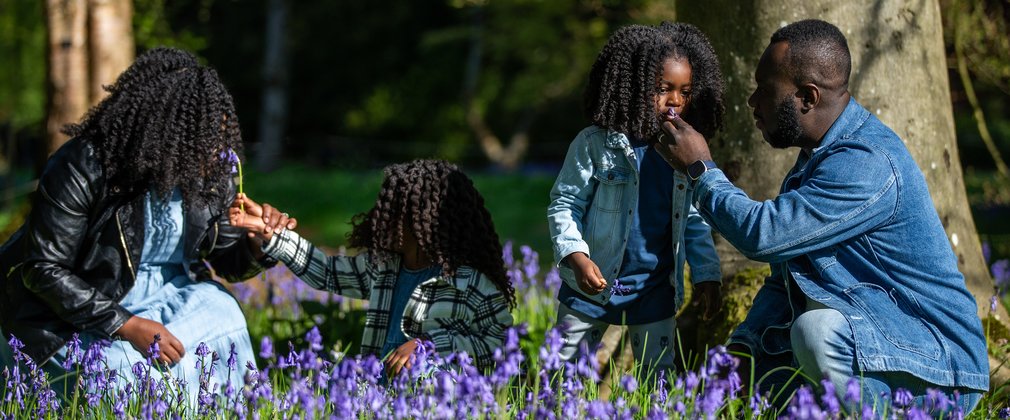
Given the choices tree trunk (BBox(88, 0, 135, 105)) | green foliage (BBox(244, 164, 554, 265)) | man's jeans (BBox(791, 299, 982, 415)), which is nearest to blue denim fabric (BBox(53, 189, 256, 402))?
man's jeans (BBox(791, 299, 982, 415))

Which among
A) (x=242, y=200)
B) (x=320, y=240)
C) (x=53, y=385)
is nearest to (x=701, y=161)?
(x=242, y=200)

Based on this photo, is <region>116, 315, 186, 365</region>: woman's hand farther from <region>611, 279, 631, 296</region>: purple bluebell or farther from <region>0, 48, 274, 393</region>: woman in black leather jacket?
<region>611, 279, 631, 296</region>: purple bluebell

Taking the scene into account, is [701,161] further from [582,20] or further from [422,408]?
[582,20]

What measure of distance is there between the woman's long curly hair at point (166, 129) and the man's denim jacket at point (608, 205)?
49.4 inches

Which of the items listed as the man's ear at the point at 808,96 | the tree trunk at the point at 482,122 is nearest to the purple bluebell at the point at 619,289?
the man's ear at the point at 808,96

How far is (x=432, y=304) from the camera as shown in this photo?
11.7 feet

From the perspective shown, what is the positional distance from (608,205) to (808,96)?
76 cm

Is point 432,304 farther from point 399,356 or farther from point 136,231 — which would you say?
point 136,231

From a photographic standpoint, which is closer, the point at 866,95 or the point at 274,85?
the point at 866,95

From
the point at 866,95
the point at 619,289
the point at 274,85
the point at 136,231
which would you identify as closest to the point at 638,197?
the point at 619,289

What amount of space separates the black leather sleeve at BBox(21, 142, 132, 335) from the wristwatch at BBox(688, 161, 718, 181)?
6.53 feet

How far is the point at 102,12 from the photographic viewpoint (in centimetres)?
661

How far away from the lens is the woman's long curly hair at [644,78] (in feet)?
11.1

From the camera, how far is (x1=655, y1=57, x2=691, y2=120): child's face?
3385mm
